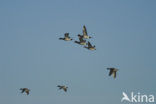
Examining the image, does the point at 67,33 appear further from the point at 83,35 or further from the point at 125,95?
the point at 125,95

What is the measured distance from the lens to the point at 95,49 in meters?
135

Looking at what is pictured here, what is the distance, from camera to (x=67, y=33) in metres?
138

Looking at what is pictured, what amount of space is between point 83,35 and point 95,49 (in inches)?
227

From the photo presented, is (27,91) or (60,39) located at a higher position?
(60,39)

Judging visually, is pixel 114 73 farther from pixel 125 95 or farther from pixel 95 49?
pixel 125 95

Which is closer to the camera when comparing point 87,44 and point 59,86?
point 87,44

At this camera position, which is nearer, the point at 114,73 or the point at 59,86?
the point at 114,73

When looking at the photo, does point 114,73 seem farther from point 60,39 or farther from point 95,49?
point 60,39

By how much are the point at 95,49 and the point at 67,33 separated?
875 centimetres

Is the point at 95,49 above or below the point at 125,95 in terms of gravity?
above

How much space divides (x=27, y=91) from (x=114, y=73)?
2957cm

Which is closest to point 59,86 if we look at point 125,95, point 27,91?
point 27,91

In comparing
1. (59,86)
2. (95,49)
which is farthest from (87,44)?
(59,86)

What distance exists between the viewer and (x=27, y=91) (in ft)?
495
